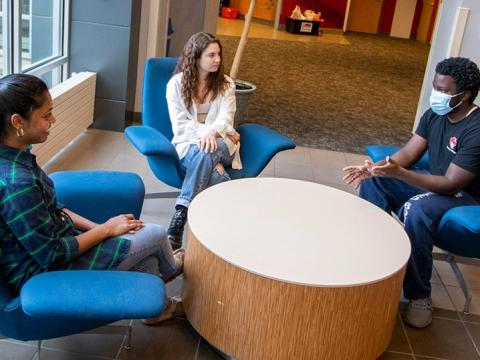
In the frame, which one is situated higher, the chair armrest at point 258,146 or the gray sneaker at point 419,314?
the chair armrest at point 258,146

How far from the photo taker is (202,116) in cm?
357

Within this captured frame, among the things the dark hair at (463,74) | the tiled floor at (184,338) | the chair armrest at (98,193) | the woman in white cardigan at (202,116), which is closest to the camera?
the tiled floor at (184,338)

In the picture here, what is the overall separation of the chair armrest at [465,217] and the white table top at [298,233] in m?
0.25

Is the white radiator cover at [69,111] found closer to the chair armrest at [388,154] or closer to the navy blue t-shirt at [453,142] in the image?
the chair armrest at [388,154]

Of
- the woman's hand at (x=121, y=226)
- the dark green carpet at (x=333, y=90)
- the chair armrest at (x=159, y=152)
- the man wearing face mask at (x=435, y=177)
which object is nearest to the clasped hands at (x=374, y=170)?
the man wearing face mask at (x=435, y=177)

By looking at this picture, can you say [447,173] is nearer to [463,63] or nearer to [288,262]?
[463,63]

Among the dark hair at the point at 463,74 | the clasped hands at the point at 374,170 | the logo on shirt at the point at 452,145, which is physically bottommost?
the clasped hands at the point at 374,170

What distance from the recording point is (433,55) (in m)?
5.32

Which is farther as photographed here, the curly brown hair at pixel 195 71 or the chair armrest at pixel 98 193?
the curly brown hair at pixel 195 71

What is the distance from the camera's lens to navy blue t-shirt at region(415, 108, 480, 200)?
2912 millimetres

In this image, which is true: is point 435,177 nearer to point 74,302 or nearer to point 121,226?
point 121,226

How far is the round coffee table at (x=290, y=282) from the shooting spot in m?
2.20

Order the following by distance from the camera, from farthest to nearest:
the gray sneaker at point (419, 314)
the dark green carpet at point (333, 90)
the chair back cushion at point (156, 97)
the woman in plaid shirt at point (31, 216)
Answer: the dark green carpet at point (333, 90) → the chair back cushion at point (156, 97) → the gray sneaker at point (419, 314) → the woman in plaid shirt at point (31, 216)

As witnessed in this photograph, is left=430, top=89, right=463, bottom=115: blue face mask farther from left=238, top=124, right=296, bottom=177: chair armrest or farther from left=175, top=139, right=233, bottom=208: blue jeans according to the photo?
left=175, top=139, right=233, bottom=208: blue jeans
